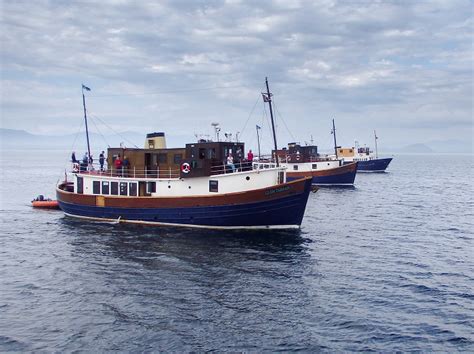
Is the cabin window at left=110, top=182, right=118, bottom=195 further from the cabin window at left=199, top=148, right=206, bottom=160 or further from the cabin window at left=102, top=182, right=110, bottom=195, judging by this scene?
the cabin window at left=199, top=148, right=206, bottom=160

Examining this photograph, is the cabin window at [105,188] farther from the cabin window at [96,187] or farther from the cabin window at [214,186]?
the cabin window at [214,186]

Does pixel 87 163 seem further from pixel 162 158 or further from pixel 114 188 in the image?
pixel 162 158

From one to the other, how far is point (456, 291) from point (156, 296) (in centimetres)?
1420

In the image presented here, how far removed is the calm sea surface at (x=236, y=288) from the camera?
1588 cm

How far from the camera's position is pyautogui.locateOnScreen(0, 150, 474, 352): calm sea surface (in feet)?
52.1

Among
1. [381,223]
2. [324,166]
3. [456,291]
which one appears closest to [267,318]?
[456,291]

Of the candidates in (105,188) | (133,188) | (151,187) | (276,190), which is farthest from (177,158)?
(276,190)

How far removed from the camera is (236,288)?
2084 centimetres

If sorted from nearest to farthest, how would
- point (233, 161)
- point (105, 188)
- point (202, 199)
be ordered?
point (202, 199) < point (233, 161) < point (105, 188)

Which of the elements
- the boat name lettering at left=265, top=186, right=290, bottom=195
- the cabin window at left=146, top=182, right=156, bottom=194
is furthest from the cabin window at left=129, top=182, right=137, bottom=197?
the boat name lettering at left=265, top=186, right=290, bottom=195

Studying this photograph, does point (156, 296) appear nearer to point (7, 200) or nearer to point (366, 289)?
point (366, 289)

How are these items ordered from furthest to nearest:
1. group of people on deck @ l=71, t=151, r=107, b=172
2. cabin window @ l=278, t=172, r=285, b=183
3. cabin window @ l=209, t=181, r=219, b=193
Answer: group of people on deck @ l=71, t=151, r=107, b=172, cabin window @ l=278, t=172, r=285, b=183, cabin window @ l=209, t=181, r=219, b=193

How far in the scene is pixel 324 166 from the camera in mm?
74500

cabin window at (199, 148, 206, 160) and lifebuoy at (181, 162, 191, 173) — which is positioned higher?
cabin window at (199, 148, 206, 160)
